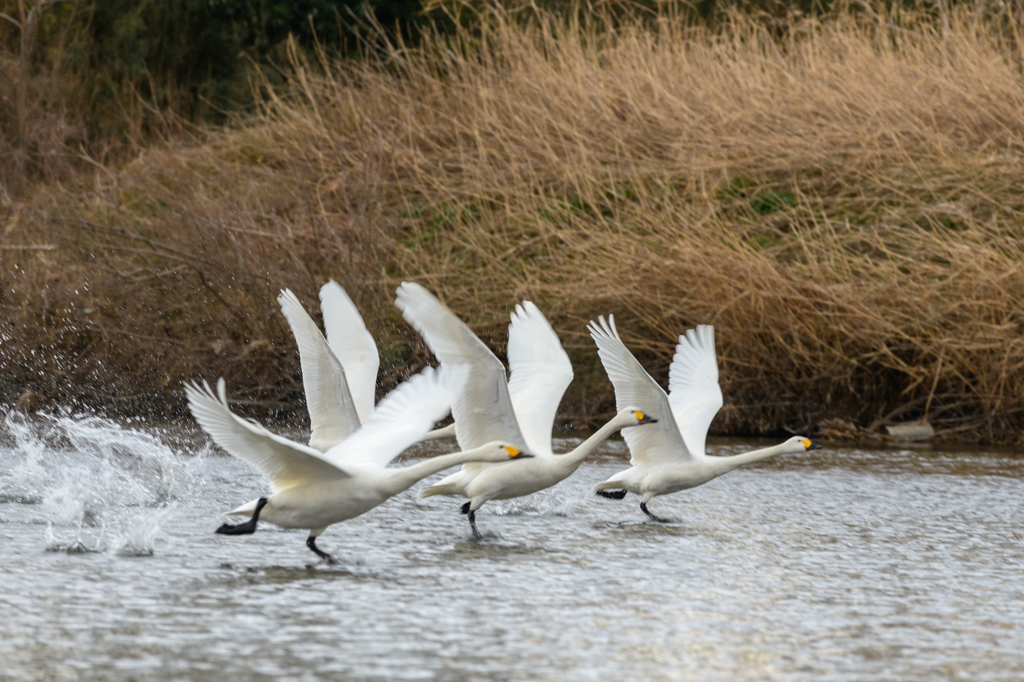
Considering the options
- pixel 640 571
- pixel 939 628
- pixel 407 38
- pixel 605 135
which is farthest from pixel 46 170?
pixel 939 628

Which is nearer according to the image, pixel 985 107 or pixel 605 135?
pixel 985 107

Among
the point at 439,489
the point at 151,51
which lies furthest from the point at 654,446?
the point at 151,51

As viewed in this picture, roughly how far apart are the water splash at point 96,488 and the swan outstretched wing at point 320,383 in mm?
1012

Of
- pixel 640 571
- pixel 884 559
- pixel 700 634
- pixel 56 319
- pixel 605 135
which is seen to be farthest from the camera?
pixel 605 135

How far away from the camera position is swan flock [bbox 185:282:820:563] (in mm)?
6684

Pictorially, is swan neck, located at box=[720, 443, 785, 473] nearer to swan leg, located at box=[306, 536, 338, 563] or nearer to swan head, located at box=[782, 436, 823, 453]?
swan head, located at box=[782, 436, 823, 453]

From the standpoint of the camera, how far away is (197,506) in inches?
348

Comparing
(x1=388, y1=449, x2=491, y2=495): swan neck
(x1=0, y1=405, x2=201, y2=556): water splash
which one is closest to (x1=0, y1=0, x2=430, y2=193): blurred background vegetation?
(x1=0, y1=405, x2=201, y2=556): water splash

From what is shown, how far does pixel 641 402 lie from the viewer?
351 inches

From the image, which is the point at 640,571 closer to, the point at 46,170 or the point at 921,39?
the point at 921,39

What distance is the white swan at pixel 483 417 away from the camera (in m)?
7.82

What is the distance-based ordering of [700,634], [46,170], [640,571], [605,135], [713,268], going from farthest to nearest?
1. [46,170]
2. [605,135]
3. [713,268]
4. [640,571]
5. [700,634]

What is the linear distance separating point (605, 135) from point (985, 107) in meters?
4.84

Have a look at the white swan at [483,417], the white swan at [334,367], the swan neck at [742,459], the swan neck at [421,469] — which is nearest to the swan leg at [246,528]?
the swan neck at [421,469]
